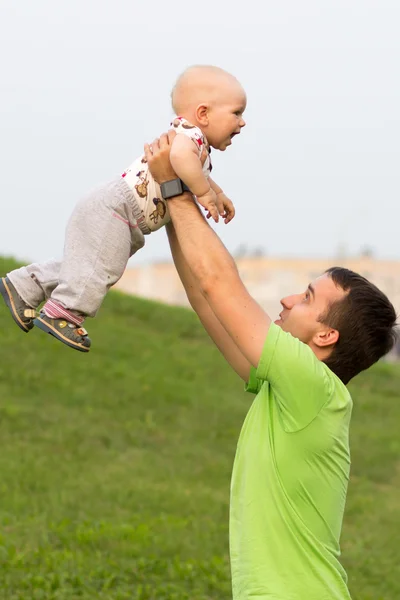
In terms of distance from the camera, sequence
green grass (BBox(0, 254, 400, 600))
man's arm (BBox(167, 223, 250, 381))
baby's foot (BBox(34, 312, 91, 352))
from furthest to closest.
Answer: green grass (BBox(0, 254, 400, 600))
man's arm (BBox(167, 223, 250, 381))
baby's foot (BBox(34, 312, 91, 352))

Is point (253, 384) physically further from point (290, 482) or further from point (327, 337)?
point (290, 482)

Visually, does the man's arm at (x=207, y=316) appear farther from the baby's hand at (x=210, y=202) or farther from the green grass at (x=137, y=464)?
the green grass at (x=137, y=464)

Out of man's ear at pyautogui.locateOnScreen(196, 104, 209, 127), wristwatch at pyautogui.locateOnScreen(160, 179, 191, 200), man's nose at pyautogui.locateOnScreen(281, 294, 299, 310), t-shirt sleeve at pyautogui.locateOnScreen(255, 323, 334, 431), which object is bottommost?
t-shirt sleeve at pyautogui.locateOnScreen(255, 323, 334, 431)

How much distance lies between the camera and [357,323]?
3.39 meters

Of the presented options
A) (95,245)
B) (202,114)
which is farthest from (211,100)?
(95,245)

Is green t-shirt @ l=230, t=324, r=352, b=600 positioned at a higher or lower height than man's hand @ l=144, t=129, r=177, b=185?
lower

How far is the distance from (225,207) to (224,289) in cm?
56

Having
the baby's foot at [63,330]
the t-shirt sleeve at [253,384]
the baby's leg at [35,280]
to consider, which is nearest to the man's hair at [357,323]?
the t-shirt sleeve at [253,384]

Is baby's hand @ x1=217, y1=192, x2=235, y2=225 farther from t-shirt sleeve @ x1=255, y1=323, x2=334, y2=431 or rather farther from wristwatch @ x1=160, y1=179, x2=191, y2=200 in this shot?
t-shirt sleeve @ x1=255, y1=323, x2=334, y2=431

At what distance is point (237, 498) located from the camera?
3318mm

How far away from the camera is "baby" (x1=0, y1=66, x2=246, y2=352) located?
3.37m

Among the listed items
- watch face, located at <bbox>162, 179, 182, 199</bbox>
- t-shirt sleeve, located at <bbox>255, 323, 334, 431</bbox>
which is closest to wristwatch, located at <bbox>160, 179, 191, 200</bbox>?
watch face, located at <bbox>162, 179, 182, 199</bbox>

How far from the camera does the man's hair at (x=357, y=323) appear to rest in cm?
339

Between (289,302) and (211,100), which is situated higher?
(211,100)
